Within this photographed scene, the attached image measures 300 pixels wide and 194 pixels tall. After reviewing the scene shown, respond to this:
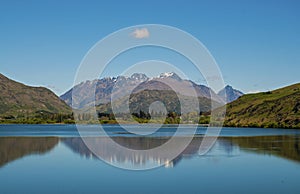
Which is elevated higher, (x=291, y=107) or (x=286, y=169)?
(x=291, y=107)

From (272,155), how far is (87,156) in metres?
26.1

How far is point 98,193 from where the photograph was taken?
29.6 metres

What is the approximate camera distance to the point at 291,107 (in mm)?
197000

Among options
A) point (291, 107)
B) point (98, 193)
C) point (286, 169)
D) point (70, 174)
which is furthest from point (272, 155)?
point (291, 107)

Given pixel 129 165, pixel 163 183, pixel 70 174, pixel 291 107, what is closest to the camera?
pixel 163 183

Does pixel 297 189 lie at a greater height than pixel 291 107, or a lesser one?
lesser

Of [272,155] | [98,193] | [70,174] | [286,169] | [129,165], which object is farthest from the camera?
[272,155]

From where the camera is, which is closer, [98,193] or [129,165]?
[98,193]

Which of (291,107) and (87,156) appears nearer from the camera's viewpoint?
(87,156)

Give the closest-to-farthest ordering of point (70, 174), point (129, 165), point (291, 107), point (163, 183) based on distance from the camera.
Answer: point (163, 183)
point (70, 174)
point (129, 165)
point (291, 107)

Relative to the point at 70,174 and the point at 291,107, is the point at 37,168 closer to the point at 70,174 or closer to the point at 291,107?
the point at 70,174

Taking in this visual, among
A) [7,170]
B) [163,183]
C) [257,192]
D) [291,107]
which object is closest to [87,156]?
[7,170]

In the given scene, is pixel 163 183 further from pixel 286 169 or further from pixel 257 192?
pixel 286 169

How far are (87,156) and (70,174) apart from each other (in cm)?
1638
